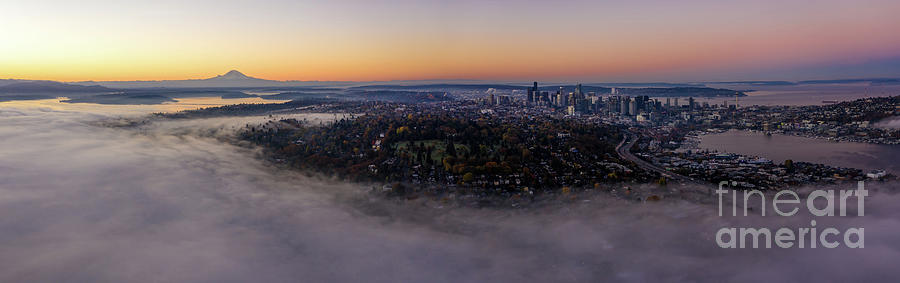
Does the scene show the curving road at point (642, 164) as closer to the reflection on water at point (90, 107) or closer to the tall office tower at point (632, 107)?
the tall office tower at point (632, 107)

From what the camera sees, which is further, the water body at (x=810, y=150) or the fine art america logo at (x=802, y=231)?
the water body at (x=810, y=150)

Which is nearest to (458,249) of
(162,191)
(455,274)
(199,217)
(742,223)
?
(455,274)

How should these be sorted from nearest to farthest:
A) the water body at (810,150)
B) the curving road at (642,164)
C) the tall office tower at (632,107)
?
the curving road at (642,164)
the water body at (810,150)
the tall office tower at (632,107)

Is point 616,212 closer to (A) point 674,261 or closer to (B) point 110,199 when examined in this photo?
(A) point 674,261

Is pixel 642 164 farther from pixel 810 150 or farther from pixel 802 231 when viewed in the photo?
pixel 810 150

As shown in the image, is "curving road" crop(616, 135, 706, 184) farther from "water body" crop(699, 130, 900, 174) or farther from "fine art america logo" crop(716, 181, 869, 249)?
"water body" crop(699, 130, 900, 174)

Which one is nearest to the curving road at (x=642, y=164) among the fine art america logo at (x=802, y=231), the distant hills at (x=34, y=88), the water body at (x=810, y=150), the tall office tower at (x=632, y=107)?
the fine art america logo at (x=802, y=231)
